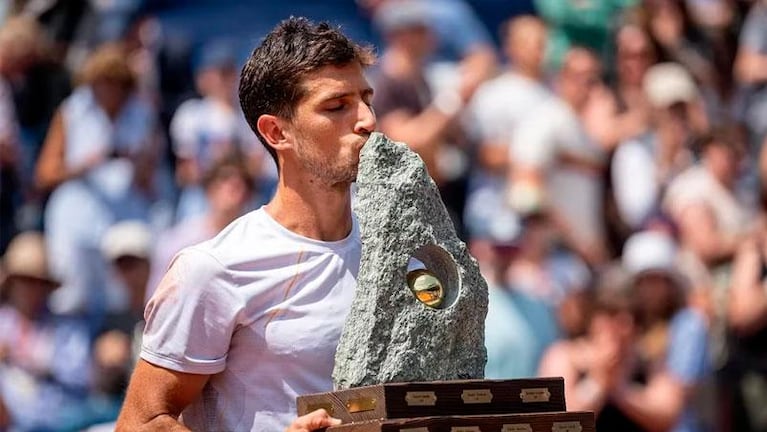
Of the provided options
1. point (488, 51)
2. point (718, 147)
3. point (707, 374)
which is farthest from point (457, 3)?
point (707, 374)

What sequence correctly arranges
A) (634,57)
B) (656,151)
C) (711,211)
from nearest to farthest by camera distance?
1. (711,211)
2. (656,151)
3. (634,57)

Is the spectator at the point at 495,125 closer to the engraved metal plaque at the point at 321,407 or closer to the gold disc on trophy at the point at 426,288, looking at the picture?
the gold disc on trophy at the point at 426,288

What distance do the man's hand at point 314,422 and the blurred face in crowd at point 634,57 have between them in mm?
8516

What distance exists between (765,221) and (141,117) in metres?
4.36

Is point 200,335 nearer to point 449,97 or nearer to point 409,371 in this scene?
point 409,371

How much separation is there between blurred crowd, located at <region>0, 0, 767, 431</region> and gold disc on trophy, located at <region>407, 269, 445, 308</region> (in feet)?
15.0

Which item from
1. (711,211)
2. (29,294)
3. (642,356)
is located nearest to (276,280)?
(642,356)

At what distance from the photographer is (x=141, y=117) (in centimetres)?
1219

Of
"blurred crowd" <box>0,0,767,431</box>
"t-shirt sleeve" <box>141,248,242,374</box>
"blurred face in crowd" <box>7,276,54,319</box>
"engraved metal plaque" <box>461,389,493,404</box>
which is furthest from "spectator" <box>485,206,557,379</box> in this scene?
"engraved metal plaque" <box>461,389,493,404</box>

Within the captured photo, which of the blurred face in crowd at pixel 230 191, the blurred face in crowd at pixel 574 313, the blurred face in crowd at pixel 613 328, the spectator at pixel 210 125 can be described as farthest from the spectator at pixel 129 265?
the blurred face in crowd at pixel 613 328

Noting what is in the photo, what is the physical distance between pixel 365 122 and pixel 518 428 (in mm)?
1039

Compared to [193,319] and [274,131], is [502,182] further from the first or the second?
[193,319]

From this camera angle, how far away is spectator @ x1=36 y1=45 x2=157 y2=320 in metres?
11.4

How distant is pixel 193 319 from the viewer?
193 inches
